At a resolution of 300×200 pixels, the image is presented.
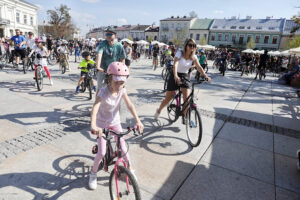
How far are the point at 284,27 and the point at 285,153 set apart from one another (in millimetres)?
59539


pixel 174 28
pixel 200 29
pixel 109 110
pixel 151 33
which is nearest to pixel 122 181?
pixel 109 110

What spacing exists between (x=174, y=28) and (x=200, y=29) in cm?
1074

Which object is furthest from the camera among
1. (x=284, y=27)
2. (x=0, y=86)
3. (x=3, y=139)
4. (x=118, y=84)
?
(x=284, y=27)

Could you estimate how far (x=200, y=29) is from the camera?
61.5 meters

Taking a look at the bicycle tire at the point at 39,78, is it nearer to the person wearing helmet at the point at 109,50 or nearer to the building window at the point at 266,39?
the person wearing helmet at the point at 109,50

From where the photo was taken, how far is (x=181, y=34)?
6322 centimetres

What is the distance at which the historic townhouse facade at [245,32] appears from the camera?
171 ft

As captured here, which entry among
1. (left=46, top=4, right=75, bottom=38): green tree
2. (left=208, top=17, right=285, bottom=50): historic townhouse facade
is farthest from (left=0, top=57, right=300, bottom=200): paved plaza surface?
(left=208, top=17, right=285, bottom=50): historic townhouse facade

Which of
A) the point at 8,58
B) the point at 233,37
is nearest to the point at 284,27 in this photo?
the point at 233,37

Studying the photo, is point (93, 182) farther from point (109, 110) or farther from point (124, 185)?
point (109, 110)

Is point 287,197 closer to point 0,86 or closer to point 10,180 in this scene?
point 10,180

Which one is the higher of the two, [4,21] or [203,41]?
[4,21]

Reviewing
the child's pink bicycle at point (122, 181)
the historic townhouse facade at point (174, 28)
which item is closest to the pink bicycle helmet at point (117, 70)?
the child's pink bicycle at point (122, 181)

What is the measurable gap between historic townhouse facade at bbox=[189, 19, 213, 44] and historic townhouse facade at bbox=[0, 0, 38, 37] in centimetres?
4426
